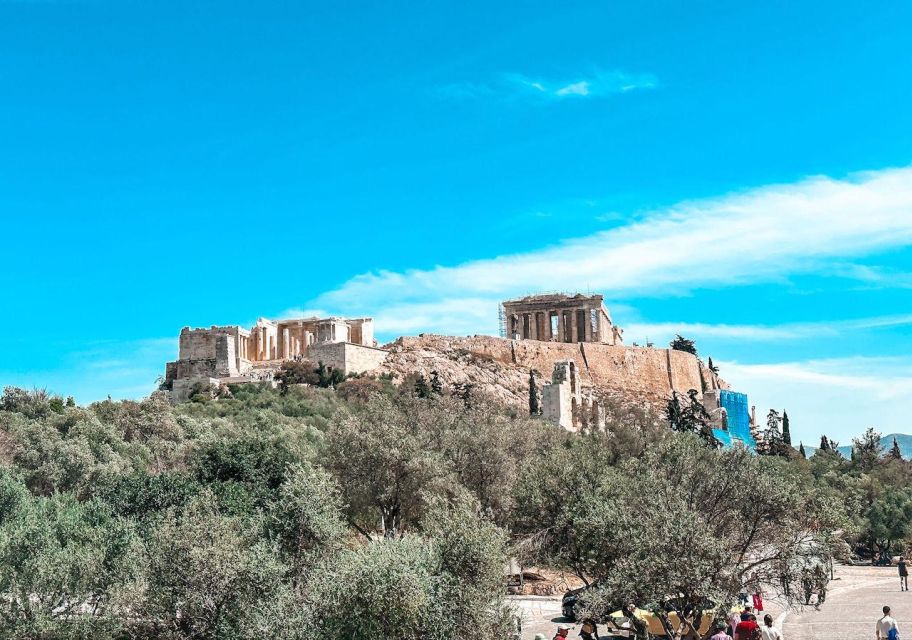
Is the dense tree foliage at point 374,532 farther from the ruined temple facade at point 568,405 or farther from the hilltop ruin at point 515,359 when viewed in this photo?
the hilltop ruin at point 515,359

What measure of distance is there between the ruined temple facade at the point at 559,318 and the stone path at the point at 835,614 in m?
57.1

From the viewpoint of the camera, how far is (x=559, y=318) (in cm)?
9362

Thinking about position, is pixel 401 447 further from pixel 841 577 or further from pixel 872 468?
pixel 872 468

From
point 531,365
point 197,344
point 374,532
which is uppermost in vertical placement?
point 197,344

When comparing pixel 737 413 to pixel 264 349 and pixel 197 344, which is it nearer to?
pixel 264 349

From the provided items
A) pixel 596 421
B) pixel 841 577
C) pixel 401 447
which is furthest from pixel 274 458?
pixel 596 421

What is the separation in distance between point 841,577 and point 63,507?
95.8ft

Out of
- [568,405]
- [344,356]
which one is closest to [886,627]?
[568,405]

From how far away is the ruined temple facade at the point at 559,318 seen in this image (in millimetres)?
92125

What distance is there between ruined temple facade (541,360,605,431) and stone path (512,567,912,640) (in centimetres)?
2757

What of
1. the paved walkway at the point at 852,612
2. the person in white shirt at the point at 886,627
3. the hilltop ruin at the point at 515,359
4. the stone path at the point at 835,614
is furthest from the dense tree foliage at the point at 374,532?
A: the hilltop ruin at the point at 515,359

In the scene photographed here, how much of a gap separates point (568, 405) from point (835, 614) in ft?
123

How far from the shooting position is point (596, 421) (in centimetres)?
6412

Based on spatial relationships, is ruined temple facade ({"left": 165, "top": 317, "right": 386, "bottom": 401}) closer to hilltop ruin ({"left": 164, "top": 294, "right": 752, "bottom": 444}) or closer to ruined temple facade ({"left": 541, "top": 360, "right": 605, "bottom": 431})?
hilltop ruin ({"left": 164, "top": 294, "right": 752, "bottom": 444})
